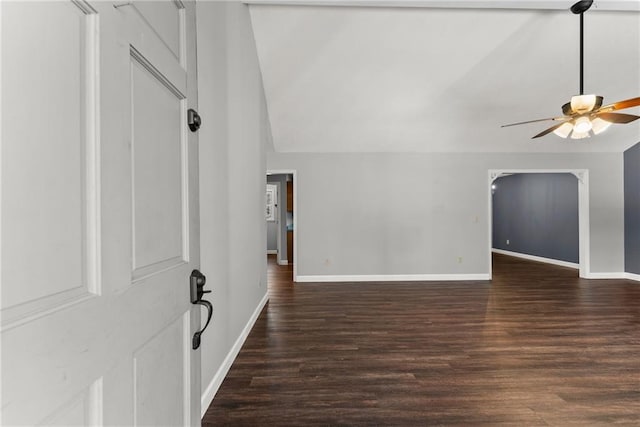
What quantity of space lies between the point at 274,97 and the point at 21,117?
172 inches

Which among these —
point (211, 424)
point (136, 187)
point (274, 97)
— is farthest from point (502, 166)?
point (136, 187)

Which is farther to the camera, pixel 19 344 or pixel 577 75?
pixel 577 75

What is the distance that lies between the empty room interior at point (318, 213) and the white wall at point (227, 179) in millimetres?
30

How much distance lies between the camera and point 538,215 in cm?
793

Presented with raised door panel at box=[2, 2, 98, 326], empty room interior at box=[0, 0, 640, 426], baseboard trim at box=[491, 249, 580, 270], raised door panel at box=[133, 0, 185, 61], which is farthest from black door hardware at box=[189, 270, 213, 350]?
baseboard trim at box=[491, 249, 580, 270]

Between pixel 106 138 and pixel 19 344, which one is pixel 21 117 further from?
pixel 19 344

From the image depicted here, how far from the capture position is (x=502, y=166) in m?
5.94

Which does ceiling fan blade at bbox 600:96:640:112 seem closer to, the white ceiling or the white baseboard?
the white ceiling

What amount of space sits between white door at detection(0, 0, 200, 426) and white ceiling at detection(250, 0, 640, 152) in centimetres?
298

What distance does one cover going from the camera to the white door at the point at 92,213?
1.59 ft

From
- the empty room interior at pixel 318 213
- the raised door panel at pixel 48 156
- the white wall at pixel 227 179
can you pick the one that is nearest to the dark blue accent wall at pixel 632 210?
the empty room interior at pixel 318 213

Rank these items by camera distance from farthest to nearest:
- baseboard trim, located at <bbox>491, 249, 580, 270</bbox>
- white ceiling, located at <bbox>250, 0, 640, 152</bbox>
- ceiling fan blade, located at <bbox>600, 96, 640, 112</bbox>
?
baseboard trim, located at <bbox>491, 249, 580, 270</bbox>, white ceiling, located at <bbox>250, 0, 640, 152</bbox>, ceiling fan blade, located at <bbox>600, 96, 640, 112</bbox>

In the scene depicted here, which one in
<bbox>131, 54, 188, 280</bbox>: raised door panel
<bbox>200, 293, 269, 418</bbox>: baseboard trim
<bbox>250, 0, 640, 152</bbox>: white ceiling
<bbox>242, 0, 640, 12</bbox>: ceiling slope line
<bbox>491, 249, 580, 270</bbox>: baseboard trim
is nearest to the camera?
<bbox>131, 54, 188, 280</bbox>: raised door panel

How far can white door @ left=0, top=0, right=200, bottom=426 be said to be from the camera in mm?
484
